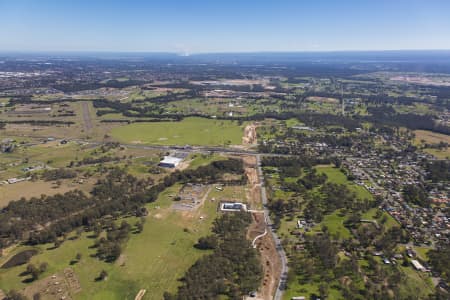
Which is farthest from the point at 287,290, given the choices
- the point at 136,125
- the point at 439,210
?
the point at 136,125

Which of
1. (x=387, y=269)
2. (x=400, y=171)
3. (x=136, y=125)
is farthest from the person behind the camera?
(x=136, y=125)

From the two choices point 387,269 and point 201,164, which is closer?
point 387,269

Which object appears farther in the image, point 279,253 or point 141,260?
point 279,253

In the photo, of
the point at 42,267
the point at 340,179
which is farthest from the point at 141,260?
the point at 340,179

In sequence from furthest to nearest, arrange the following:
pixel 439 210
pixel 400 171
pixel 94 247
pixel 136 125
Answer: pixel 136 125 < pixel 400 171 < pixel 439 210 < pixel 94 247

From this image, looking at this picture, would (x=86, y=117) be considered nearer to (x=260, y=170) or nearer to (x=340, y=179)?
(x=260, y=170)

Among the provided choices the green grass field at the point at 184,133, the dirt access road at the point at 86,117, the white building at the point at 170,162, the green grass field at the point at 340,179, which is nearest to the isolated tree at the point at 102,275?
the white building at the point at 170,162

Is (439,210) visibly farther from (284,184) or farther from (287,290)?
(287,290)
